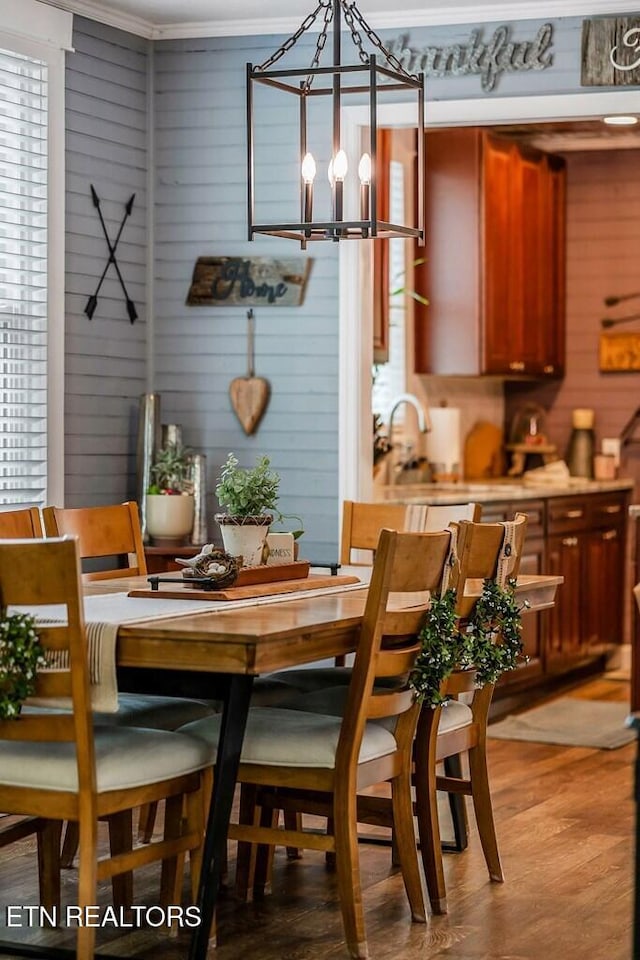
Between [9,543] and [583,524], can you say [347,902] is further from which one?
[583,524]

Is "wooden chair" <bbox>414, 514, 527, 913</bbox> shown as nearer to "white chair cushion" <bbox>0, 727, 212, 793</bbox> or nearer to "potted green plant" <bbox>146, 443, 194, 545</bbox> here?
"white chair cushion" <bbox>0, 727, 212, 793</bbox>

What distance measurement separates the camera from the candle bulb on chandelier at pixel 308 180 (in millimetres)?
3686

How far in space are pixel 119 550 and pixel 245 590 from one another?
0.91 meters

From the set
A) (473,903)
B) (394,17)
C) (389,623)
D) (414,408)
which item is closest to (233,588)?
(389,623)

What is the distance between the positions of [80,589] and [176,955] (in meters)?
0.97

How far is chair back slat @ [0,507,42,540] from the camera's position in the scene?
407 centimetres

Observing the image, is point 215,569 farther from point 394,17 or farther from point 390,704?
point 394,17

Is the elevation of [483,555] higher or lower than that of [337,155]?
lower

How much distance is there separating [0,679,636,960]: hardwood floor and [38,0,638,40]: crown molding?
2.78 m

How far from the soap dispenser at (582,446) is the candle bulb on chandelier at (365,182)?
4.46 meters

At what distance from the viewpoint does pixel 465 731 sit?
4.00 meters

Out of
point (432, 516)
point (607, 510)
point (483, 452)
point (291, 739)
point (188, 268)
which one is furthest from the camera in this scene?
point (483, 452)

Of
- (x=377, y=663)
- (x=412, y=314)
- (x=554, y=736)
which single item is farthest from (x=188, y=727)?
(x=412, y=314)

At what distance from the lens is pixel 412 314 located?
7.25 metres
